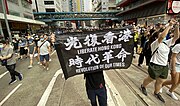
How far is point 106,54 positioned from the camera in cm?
213

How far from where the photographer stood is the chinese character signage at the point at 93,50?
194 cm

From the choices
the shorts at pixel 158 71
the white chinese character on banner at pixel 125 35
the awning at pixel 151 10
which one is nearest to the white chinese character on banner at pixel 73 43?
the white chinese character on banner at pixel 125 35

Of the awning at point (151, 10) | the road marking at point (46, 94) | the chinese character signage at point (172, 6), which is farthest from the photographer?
the awning at point (151, 10)

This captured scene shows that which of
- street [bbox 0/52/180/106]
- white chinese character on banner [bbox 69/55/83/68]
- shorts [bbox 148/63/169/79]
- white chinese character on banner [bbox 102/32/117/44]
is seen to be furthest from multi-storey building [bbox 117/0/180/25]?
white chinese character on banner [bbox 69/55/83/68]

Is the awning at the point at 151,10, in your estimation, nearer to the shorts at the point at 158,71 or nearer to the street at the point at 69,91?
the street at the point at 69,91

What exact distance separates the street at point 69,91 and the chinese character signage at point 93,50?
154 cm

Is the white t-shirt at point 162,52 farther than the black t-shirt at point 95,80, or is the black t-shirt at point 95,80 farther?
the white t-shirt at point 162,52

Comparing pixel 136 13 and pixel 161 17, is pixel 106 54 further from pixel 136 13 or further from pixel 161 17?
pixel 136 13

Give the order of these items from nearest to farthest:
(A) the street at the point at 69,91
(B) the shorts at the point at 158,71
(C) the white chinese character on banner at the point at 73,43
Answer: (C) the white chinese character on banner at the point at 73,43 < (B) the shorts at the point at 158,71 < (A) the street at the point at 69,91

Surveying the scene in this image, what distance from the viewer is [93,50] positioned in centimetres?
205

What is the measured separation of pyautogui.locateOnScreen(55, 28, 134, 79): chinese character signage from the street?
60.7 inches

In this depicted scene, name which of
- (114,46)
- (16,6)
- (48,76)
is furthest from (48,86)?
(16,6)


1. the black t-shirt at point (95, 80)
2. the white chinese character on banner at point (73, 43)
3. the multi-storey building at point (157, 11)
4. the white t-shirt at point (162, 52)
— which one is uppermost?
the multi-storey building at point (157, 11)

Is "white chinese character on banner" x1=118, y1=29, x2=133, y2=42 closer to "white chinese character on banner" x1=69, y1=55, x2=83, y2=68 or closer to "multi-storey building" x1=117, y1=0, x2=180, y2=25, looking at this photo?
"white chinese character on banner" x1=69, y1=55, x2=83, y2=68
